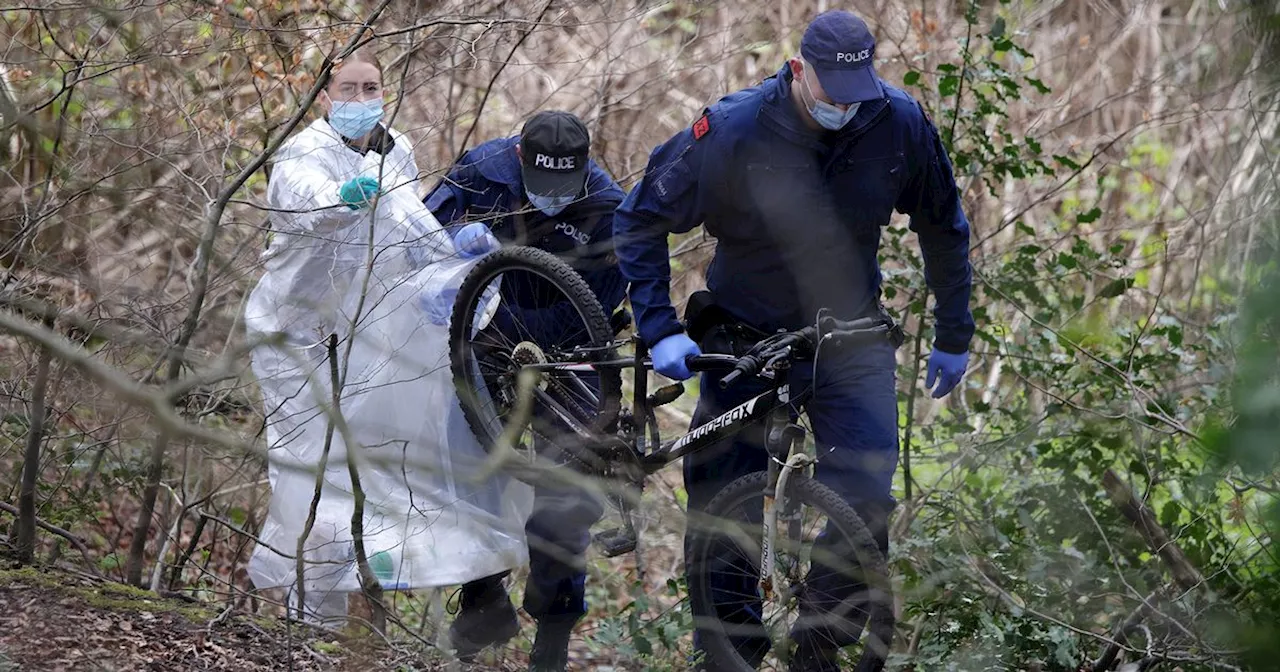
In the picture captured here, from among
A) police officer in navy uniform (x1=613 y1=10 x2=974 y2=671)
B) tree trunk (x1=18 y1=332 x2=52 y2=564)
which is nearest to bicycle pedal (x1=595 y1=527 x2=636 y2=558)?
police officer in navy uniform (x1=613 y1=10 x2=974 y2=671)

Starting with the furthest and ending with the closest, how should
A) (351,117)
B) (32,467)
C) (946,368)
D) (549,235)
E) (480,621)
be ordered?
(480,621), (549,235), (351,117), (32,467), (946,368)

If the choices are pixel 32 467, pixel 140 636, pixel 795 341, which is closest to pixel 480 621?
pixel 140 636

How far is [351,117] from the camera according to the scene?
4.62m

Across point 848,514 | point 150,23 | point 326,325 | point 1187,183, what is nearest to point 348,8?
point 150,23

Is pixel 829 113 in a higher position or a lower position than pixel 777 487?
higher

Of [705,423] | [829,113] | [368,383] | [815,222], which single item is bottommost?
[705,423]

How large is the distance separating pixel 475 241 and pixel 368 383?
1.91ft

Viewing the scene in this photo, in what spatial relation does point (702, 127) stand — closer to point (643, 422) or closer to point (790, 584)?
point (643, 422)

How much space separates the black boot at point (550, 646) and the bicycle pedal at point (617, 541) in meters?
0.45

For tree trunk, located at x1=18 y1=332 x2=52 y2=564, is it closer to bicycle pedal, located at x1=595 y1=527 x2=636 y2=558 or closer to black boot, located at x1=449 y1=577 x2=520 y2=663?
black boot, located at x1=449 y1=577 x2=520 y2=663

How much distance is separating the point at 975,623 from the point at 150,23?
352 centimetres

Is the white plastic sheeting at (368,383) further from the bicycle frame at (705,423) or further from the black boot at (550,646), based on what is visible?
the bicycle frame at (705,423)

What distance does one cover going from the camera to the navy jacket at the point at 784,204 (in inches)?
160

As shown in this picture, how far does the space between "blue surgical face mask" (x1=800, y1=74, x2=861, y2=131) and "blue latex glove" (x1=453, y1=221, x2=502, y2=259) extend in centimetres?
122
